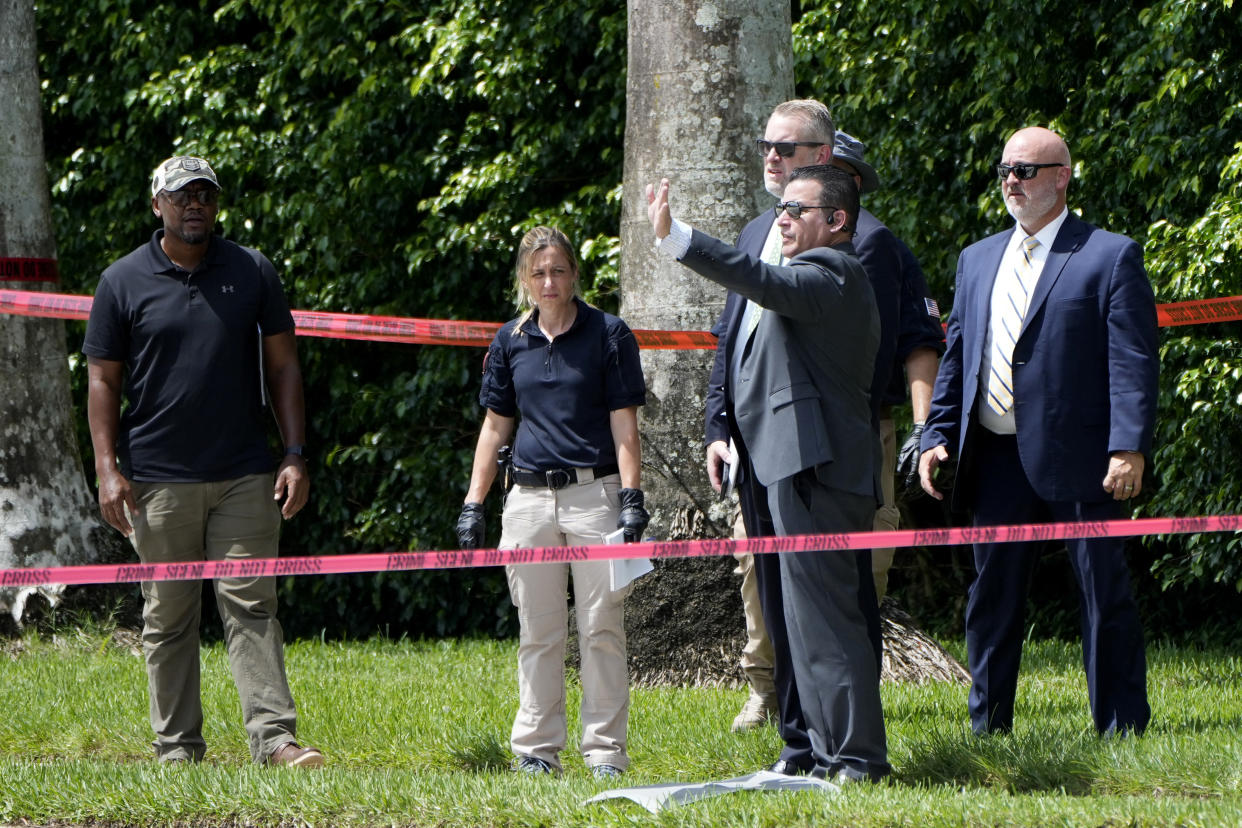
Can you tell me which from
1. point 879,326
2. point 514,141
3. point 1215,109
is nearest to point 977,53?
point 1215,109

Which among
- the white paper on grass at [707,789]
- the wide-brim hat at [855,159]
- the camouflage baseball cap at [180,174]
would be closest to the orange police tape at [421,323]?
the wide-brim hat at [855,159]

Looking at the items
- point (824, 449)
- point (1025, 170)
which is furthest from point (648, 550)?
point (1025, 170)

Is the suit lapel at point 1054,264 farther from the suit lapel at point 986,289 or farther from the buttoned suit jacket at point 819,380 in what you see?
the buttoned suit jacket at point 819,380

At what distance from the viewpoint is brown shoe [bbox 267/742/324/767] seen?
5.56m

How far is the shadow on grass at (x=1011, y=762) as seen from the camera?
15.6 ft

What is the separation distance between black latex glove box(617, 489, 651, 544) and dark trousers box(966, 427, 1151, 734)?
3.77 ft

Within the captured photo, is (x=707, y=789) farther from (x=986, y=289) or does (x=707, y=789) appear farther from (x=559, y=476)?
(x=986, y=289)

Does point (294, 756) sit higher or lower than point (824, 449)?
lower

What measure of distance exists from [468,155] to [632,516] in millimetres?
5944

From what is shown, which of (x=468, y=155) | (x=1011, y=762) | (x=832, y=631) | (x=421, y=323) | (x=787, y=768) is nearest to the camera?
(x=832, y=631)

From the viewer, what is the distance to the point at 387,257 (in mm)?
10969

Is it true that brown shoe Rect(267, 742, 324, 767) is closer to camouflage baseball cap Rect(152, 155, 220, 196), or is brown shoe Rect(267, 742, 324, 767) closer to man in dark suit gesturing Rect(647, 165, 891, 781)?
man in dark suit gesturing Rect(647, 165, 891, 781)

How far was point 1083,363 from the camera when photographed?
→ 5148 millimetres

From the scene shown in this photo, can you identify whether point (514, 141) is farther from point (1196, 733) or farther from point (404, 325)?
point (1196, 733)
